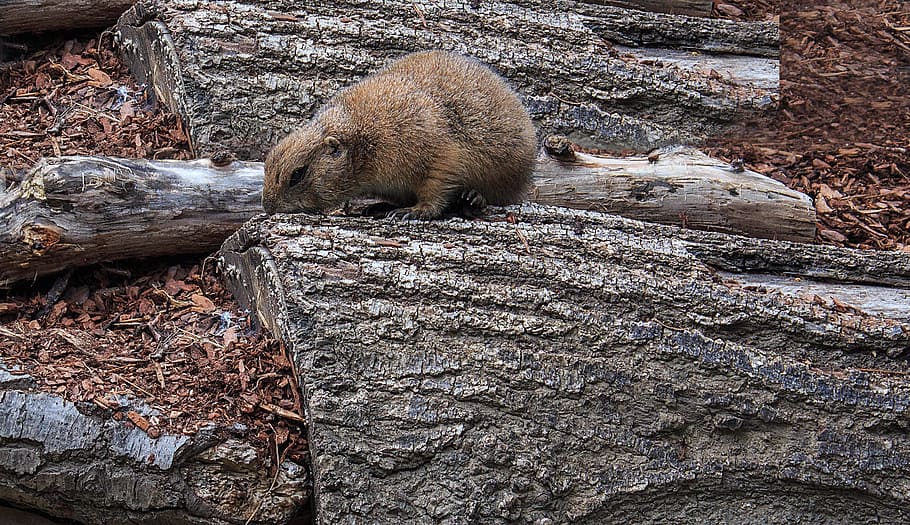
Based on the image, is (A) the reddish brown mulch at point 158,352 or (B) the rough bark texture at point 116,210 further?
(B) the rough bark texture at point 116,210

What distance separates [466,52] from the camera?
590 centimetres

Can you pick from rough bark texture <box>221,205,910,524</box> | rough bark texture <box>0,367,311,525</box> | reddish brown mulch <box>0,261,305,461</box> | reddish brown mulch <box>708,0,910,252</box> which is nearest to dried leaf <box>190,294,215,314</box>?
reddish brown mulch <box>0,261,305,461</box>

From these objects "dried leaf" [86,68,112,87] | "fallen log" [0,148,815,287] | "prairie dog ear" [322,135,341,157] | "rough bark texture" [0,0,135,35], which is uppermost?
"rough bark texture" [0,0,135,35]

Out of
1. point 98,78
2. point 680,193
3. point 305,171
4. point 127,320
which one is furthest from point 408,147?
point 98,78

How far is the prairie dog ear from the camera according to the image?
425 cm

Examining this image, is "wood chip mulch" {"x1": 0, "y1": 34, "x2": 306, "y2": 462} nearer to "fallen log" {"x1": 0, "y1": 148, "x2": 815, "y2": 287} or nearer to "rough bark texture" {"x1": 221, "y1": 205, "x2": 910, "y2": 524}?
"fallen log" {"x1": 0, "y1": 148, "x2": 815, "y2": 287}

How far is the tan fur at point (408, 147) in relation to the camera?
427 cm

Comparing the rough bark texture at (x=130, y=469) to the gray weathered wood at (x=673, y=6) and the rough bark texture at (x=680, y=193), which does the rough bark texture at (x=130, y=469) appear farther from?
the gray weathered wood at (x=673, y=6)

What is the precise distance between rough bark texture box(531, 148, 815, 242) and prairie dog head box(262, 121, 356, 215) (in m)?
1.71

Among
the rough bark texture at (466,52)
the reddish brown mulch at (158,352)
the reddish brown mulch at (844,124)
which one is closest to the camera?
the reddish brown mulch at (158,352)

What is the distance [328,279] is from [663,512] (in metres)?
1.81

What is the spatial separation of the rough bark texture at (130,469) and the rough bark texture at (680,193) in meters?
2.74

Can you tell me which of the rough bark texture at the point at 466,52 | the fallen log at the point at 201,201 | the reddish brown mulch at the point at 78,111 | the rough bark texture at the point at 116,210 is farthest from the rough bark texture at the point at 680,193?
the reddish brown mulch at the point at 78,111

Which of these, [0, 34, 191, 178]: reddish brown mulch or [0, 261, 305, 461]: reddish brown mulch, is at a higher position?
[0, 34, 191, 178]: reddish brown mulch
